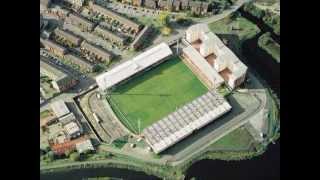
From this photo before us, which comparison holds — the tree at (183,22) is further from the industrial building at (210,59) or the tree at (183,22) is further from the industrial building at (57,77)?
the industrial building at (57,77)

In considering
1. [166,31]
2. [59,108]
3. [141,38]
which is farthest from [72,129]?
[166,31]

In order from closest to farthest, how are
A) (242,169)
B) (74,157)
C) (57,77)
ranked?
(242,169)
(74,157)
(57,77)

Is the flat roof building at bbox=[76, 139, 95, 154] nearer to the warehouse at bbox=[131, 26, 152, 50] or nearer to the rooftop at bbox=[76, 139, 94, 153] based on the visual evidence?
the rooftop at bbox=[76, 139, 94, 153]

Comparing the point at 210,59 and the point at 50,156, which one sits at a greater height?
the point at 210,59

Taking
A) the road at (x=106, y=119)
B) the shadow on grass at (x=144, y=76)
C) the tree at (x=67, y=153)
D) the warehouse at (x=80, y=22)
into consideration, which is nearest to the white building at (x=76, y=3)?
the warehouse at (x=80, y=22)

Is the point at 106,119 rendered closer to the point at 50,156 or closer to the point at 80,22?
the point at 50,156

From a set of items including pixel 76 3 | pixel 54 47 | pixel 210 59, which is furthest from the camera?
pixel 76 3

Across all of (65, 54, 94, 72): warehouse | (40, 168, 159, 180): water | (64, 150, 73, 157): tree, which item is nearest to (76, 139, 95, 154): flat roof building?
(64, 150, 73, 157): tree

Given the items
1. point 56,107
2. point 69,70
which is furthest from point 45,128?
point 69,70

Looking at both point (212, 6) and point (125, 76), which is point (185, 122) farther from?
point (212, 6)
